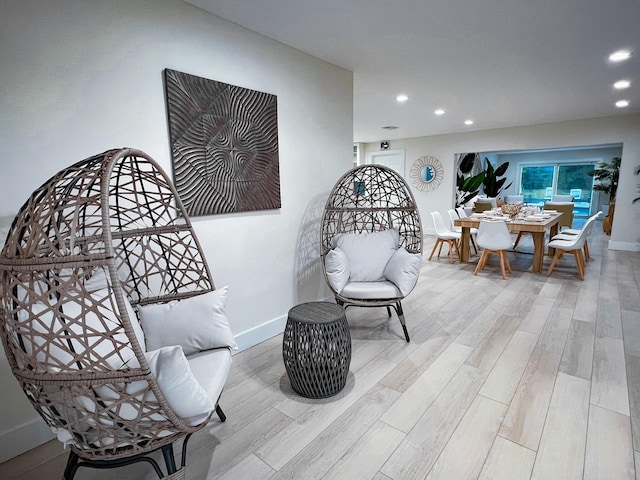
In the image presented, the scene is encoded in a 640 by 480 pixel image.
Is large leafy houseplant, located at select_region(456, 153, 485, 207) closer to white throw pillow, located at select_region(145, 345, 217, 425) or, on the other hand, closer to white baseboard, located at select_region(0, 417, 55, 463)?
white throw pillow, located at select_region(145, 345, 217, 425)

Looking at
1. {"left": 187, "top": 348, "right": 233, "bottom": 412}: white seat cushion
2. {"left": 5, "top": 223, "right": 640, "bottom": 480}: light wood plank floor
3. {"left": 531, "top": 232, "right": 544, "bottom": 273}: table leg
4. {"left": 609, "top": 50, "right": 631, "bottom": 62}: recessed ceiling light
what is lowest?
{"left": 5, "top": 223, "right": 640, "bottom": 480}: light wood plank floor

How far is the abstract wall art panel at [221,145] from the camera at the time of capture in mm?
2158

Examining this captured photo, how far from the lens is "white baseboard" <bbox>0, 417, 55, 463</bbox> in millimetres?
1641

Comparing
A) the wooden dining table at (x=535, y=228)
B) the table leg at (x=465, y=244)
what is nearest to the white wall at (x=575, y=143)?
the wooden dining table at (x=535, y=228)

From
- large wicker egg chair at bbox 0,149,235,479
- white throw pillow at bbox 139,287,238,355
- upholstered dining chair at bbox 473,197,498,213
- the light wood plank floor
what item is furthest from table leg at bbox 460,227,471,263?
large wicker egg chair at bbox 0,149,235,479

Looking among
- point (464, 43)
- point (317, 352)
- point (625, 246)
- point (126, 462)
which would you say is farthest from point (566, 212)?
point (126, 462)

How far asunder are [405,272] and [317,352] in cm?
107

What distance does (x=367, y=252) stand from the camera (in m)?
2.96

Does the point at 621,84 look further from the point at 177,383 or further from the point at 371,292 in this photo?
the point at 177,383

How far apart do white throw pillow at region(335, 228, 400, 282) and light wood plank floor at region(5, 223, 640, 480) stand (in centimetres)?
51

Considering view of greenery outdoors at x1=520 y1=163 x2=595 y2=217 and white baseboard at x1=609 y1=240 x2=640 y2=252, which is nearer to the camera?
white baseboard at x1=609 y1=240 x2=640 y2=252

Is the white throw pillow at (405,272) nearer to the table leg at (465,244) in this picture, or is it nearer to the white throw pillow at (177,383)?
the white throw pillow at (177,383)

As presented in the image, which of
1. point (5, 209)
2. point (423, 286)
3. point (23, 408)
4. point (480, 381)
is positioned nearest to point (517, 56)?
point (423, 286)

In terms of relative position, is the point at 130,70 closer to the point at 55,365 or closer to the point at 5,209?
the point at 5,209
